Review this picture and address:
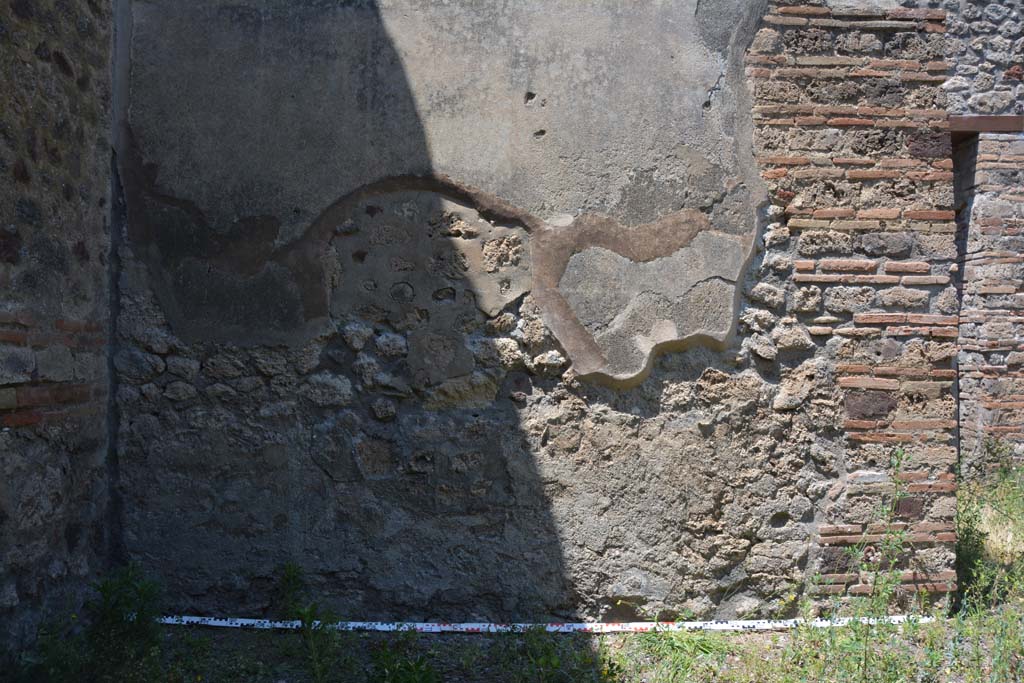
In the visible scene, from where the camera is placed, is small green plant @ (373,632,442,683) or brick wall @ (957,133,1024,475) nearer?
small green plant @ (373,632,442,683)

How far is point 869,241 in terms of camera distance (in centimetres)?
347

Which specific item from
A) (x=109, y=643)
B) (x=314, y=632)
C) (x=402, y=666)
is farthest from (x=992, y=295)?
(x=109, y=643)

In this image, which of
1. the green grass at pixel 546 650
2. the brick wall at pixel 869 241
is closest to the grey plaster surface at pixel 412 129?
the brick wall at pixel 869 241

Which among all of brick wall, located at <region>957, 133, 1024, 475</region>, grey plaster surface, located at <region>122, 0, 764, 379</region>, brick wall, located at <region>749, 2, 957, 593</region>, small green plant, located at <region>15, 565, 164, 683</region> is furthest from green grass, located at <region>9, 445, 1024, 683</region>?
brick wall, located at <region>957, 133, 1024, 475</region>

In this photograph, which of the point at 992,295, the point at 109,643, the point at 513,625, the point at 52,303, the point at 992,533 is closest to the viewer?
the point at 109,643

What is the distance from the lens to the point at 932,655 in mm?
2760

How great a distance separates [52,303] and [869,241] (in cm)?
320

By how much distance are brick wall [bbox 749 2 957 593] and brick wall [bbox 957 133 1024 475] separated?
2593mm

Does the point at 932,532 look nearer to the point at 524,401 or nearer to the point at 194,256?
the point at 524,401

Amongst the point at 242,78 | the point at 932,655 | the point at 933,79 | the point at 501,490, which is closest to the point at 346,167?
the point at 242,78

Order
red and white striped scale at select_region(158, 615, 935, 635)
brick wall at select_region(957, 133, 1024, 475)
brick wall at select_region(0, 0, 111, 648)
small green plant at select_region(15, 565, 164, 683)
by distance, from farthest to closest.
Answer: brick wall at select_region(957, 133, 1024, 475), red and white striped scale at select_region(158, 615, 935, 635), brick wall at select_region(0, 0, 111, 648), small green plant at select_region(15, 565, 164, 683)

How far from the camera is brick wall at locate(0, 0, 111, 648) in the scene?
272 cm

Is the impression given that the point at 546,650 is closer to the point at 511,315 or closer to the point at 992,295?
the point at 511,315

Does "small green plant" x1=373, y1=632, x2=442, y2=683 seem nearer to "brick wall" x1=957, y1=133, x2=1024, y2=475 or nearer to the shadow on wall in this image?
the shadow on wall
